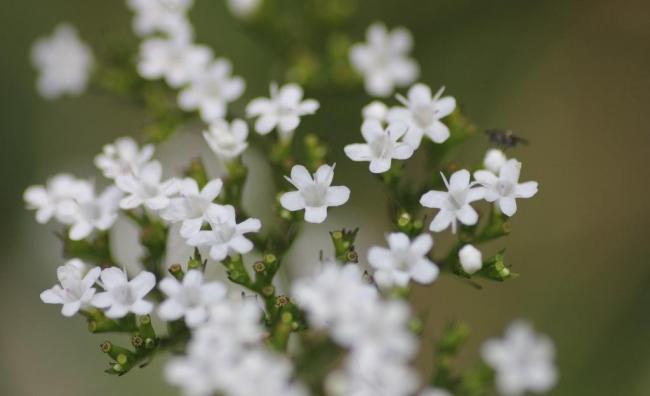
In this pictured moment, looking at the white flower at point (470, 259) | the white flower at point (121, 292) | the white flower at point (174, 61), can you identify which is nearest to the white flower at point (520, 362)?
the white flower at point (470, 259)

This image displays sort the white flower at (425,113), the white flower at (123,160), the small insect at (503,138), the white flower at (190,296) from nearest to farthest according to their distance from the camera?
the white flower at (190,296)
the white flower at (425,113)
the white flower at (123,160)
the small insect at (503,138)

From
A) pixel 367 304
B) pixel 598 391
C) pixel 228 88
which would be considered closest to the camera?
pixel 367 304

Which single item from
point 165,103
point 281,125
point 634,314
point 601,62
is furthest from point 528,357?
point 601,62

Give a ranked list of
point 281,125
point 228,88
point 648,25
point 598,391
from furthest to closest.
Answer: point 648,25 < point 598,391 < point 228,88 < point 281,125

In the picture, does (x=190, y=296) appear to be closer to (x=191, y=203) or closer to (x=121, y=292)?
(x=121, y=292)

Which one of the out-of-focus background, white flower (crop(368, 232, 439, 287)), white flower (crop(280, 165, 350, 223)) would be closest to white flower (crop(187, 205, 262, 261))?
white flower (crop(280, 165, 350, 223))

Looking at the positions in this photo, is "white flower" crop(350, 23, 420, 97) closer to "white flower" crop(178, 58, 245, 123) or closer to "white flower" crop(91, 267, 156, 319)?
"white flower" crop(178, 58, 245, 123)

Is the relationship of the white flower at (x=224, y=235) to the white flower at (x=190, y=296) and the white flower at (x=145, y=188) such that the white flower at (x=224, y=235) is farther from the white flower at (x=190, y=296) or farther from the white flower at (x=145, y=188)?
the white flower at (x=145, y=188)

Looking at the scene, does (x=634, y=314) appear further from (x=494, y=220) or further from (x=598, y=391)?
(x=494, y=220)
